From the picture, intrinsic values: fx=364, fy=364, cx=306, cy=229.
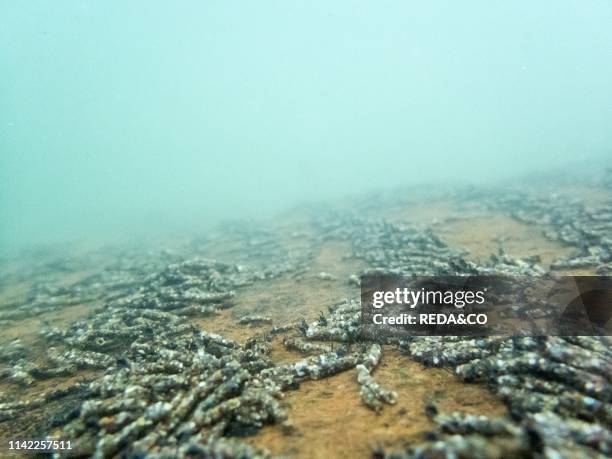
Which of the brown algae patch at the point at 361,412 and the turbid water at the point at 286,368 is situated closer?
the turbid water at the point at 286,368

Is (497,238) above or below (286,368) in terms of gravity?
above

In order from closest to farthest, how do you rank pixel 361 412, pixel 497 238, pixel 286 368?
1. pixel 361 412
2. pixel 286 368
3. pixel 497 238

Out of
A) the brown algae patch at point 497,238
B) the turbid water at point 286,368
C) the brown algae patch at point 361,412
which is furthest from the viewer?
the brown algae patch at point 497,238

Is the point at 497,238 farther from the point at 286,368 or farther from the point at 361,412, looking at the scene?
the point at 361,412

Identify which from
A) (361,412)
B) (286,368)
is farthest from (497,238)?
(361,412)

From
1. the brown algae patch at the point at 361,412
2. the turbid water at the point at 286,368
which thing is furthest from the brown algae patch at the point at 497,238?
the brown algae patch at the point at 361,412

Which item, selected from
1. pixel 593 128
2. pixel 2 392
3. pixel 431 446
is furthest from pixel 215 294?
pixel 593 128

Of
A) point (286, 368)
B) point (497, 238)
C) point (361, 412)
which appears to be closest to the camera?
point (361, 412)

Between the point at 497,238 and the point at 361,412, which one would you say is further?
the point at 497,238

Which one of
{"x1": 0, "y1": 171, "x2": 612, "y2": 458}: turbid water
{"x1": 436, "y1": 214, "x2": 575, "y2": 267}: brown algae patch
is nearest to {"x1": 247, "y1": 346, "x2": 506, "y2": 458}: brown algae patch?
{"x1": 0, "y1": 171, "x2": 612, "y2": 458}: turbid water

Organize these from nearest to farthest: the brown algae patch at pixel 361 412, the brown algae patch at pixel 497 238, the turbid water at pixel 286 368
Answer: the turbid water at pixel 286 368, the brown algae patch at pixel 361 412, the brown algae patch at pixel 497 238

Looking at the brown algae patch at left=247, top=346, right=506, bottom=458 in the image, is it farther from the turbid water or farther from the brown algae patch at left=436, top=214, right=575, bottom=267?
the brown algae patch at left=436, top=214, right=575, bottom=267

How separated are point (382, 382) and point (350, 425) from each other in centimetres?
175

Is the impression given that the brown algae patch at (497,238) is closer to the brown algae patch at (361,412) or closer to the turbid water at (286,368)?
the turbid water at (286,368)
